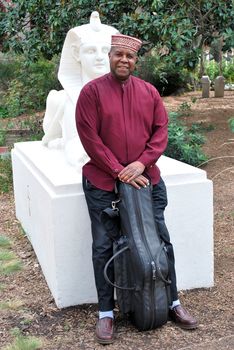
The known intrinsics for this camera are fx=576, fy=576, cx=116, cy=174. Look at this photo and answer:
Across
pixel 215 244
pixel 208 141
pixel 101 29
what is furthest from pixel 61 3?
pixel 215 244

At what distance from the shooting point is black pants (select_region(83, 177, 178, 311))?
348 cm

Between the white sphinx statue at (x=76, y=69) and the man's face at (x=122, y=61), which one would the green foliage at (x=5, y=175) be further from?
the man's face at (x=122, y=61)

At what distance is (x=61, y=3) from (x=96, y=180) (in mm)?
5396

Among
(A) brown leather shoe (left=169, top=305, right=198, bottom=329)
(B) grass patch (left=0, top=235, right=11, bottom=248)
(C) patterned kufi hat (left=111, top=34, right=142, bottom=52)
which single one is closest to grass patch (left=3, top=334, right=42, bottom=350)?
(A) brown leather shoe (left=169, top=305, right=198, bottom=329)

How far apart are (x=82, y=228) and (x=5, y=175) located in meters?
4.45

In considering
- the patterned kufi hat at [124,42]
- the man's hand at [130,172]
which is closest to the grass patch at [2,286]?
the man's hand at [130,172]

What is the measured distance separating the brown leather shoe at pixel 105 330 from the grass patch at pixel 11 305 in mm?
746

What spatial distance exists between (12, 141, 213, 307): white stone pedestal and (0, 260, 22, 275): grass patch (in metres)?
0.27

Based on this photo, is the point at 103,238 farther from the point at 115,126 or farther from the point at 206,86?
the point at 206,86

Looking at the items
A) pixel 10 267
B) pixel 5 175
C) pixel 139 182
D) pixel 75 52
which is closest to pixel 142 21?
pixel 5 175

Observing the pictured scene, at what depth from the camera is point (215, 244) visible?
5.08 meters

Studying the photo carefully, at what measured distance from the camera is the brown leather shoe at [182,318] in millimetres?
3572

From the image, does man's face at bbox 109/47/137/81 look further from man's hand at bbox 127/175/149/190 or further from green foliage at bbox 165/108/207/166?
green foliage at bbox 165/108/207/166

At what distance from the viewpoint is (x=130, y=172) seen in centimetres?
335
